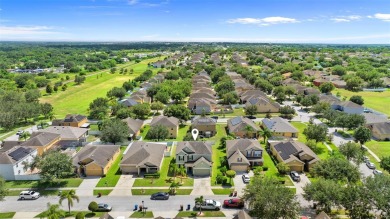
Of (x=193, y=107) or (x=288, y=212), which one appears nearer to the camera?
(x=288, y=212)

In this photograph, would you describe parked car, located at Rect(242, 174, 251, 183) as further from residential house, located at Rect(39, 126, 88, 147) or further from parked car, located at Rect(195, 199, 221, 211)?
residential house, located at Rect(39, 126, 88, 147)

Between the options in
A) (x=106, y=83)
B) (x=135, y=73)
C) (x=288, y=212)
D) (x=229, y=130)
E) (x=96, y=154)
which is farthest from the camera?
(x=135, y=73)

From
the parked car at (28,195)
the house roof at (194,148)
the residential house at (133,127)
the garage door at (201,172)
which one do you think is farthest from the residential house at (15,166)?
the garage door at (201,172)

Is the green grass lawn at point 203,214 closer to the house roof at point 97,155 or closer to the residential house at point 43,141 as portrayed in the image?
the house roof at point 97,155

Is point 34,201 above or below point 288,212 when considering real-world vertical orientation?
below

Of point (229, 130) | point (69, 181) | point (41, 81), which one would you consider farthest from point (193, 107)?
point (41, 81)

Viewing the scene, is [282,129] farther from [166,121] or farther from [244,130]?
[166,121]

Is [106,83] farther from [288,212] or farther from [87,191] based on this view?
[288,212]
